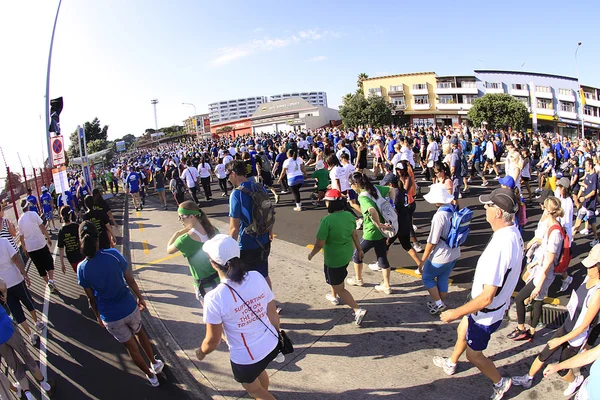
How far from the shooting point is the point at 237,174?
14.2 ft

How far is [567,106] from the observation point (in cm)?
5547

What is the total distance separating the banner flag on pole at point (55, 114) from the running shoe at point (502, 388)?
13991 millimetres

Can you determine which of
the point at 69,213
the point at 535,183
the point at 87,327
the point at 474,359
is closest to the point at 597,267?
the point at 474,359

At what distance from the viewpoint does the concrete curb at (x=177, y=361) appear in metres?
3.71

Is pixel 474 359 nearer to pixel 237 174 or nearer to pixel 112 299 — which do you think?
pixel 237 174

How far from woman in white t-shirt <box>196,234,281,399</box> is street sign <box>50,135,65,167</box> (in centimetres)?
1067

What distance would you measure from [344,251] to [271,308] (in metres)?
1.72

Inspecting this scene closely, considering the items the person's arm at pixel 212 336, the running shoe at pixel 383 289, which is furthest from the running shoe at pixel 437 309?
the person's arm at pixel 212 336

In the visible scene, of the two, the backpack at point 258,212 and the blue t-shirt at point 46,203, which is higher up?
the blue t-shirt at point 46,203

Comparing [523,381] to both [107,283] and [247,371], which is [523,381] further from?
[107,283]

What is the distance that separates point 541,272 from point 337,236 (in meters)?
2.18

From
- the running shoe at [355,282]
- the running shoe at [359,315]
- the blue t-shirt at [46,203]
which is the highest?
the blue t-shirt at [46,203]

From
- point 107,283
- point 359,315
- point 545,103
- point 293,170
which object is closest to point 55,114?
point 293,170

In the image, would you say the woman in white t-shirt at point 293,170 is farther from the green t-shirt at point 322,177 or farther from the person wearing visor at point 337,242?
the person wearing visor at point 337,242
